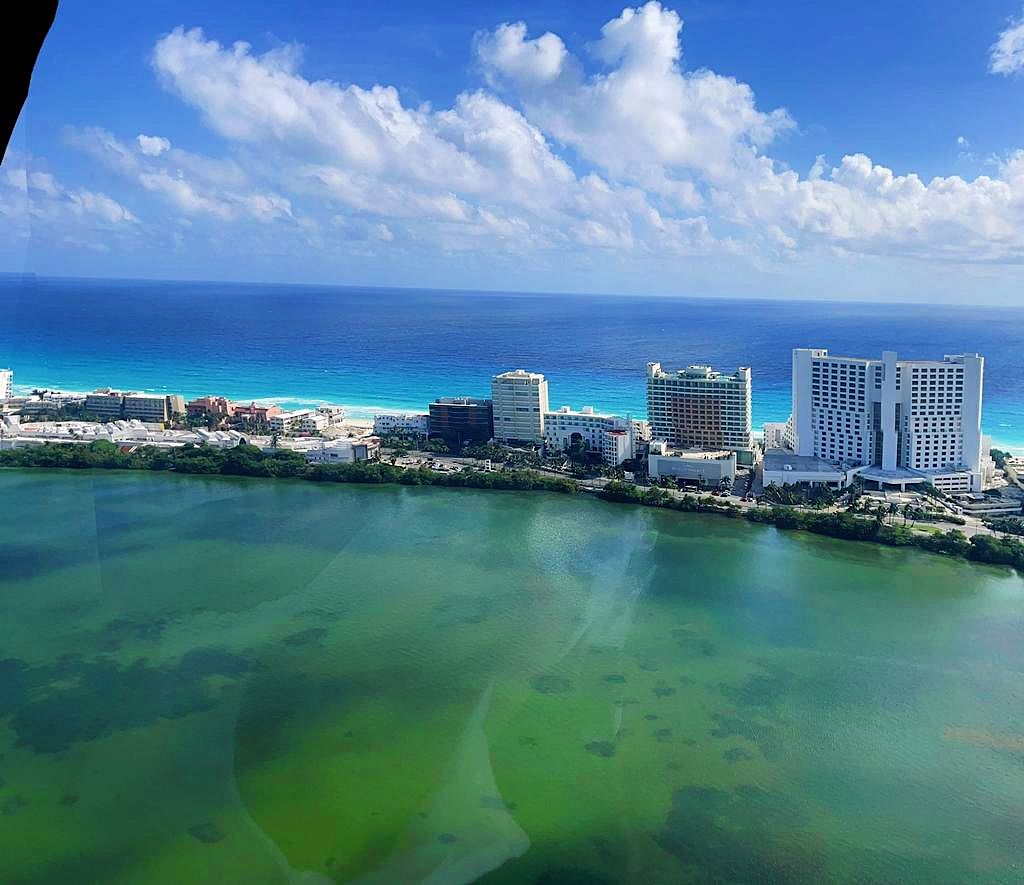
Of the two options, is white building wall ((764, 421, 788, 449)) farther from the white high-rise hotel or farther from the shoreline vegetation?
the shoreline vegetation

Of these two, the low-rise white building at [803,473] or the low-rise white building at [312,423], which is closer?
the low-rise white building at [803,473]

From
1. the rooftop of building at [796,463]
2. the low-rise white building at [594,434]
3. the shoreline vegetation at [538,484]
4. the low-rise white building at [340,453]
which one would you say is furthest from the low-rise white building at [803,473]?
the low-rise white building at [340,453]

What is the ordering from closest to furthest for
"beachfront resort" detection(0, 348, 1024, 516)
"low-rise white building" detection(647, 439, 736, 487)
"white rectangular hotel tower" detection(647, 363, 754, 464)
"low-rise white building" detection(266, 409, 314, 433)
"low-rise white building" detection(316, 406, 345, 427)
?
"beachfront resort" detection(0, 348, 1024, 516) → "low-rise white building" detection(647, 439, 736, 487) → "white rectangular hotel tower" detection(647, 363, 754, 464) → "low-rise white building" detection(266, 409, 314, 433) → "low-rise white building" detection(316, 406, 345, 427)

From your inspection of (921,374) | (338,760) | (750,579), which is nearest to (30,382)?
(338,760)

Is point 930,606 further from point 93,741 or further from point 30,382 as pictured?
point 30,382

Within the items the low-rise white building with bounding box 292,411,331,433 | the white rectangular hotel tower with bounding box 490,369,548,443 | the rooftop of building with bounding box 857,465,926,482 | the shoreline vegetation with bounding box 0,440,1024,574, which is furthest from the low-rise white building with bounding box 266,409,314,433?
the rooftop of building with bounding box 857,465,926,482

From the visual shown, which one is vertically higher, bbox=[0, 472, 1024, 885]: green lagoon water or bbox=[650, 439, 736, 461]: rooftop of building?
bbox=[650, 439, 736, 461]: rooftop of building

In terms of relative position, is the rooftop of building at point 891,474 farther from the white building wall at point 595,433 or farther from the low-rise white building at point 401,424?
the low-rise white building at point 401,424
